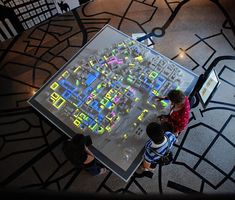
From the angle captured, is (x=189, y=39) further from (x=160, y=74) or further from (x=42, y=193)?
(x=42, y=193)

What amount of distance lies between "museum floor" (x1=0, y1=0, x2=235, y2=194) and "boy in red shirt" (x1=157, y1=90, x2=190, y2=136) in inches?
23.1

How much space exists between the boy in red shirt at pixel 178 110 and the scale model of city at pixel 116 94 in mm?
508

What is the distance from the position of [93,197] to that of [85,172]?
357 cm

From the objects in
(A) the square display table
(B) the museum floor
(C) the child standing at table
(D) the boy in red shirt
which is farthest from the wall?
(C) the child standing at table

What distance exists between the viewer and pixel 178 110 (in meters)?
3.59

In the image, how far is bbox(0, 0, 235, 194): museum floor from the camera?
3969 mm

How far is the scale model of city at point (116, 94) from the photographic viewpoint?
4.11 m

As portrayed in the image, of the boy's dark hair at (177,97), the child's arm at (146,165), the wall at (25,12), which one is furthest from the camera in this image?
the wall at (25,12)

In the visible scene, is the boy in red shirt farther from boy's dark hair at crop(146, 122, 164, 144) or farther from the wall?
the wall

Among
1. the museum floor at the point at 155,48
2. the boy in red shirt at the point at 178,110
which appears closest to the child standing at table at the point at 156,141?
the boy in red shirt at the point at 178,110

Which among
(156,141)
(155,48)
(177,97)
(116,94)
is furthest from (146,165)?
(155,48)

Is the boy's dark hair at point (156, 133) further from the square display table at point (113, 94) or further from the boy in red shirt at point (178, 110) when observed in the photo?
the square display table at point (113, 94)

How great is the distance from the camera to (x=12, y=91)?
4754 mm

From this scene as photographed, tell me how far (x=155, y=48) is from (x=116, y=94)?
4.26ft
